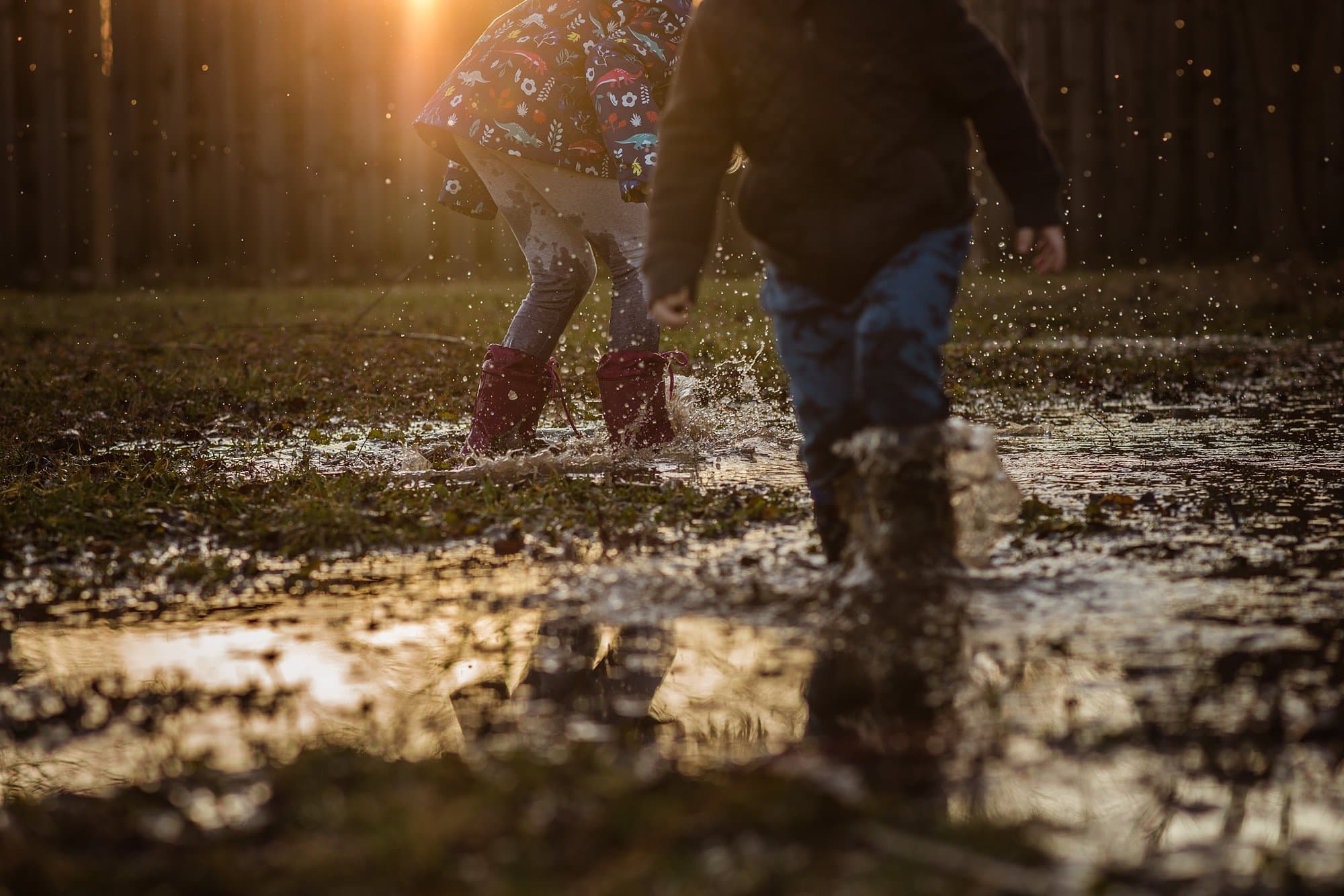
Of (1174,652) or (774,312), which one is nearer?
(1174,652)

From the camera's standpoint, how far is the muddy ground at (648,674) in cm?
184

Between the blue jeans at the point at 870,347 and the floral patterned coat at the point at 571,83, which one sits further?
the floral patterned coat at the point at 571,83

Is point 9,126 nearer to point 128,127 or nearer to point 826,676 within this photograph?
point 128,127

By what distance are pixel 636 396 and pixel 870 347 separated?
1953mm

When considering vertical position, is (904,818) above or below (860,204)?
below

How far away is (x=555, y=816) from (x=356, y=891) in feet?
0.97

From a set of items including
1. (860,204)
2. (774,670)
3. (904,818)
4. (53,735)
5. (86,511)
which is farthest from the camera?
(86,511)

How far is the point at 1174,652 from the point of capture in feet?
8.50

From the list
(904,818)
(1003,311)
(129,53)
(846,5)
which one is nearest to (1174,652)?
(904,818)

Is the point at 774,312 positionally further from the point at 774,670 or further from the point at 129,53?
the point at 129,53

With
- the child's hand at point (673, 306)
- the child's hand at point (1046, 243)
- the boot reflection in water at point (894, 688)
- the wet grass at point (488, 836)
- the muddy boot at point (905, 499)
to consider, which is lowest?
the wet grass at point (488, 836)

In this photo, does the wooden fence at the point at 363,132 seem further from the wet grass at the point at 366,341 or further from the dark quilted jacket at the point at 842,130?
the dark quilted jacket at the point at 842,130

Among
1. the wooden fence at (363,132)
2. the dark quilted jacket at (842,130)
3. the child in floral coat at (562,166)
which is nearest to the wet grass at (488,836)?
the dark quilted jacket at (842,130)

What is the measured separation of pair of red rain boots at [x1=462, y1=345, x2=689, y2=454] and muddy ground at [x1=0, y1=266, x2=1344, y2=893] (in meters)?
0.13
